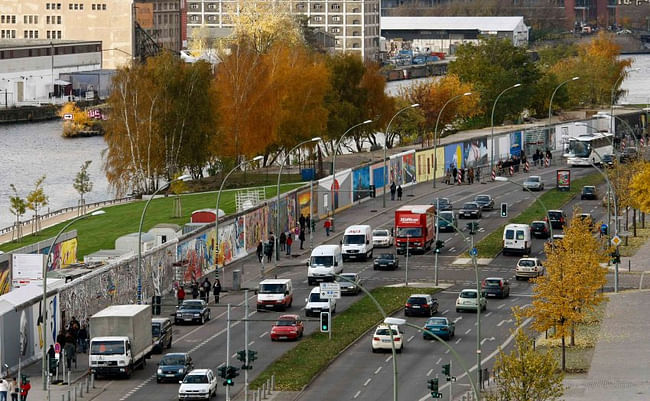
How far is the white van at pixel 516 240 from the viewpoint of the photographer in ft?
320

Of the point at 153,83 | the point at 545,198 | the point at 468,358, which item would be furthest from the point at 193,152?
the point at 468,358

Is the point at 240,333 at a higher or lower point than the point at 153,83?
lower

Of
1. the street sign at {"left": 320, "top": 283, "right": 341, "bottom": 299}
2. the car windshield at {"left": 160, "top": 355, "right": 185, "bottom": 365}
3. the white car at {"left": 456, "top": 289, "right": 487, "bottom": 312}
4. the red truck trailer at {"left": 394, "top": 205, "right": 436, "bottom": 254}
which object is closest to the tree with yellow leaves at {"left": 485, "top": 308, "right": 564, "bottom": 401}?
the car windshield at {"left": 160, "top": 355, "right": 185, "bottom": 365}

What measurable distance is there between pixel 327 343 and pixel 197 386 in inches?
473

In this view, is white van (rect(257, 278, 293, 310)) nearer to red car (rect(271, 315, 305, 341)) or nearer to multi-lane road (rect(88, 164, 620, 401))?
multi-lane road (rect(88, 164, 620, 401))

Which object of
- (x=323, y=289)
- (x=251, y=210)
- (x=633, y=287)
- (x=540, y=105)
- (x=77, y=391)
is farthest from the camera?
(x=540, y=105)

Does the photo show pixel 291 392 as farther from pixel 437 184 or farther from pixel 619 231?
pixel 437 184

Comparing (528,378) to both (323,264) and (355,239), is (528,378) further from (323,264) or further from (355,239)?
(355,239)

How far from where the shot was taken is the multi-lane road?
63.2 meters

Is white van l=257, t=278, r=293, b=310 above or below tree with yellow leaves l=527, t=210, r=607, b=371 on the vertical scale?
below

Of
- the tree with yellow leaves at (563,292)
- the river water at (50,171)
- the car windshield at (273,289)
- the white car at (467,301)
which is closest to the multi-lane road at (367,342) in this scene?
the white car at (467,301)

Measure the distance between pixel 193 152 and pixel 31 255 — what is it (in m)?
49.7

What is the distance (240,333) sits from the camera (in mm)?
75188

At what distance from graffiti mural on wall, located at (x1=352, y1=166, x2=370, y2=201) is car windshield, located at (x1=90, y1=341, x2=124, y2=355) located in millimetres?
54588
